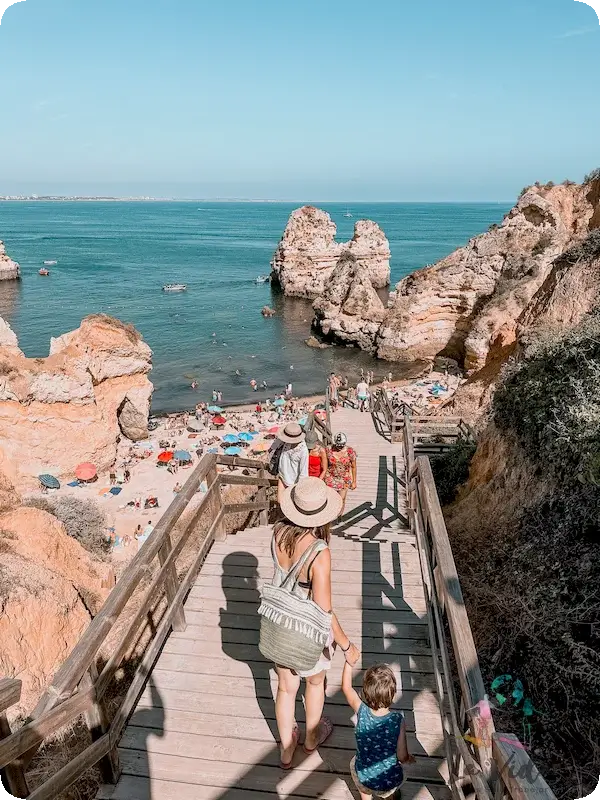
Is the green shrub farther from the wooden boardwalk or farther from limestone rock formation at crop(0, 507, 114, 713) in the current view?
limestone rock formation at crop(0, 507, 114, 713)

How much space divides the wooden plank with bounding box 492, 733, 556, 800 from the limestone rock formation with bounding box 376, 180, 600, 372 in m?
29.0

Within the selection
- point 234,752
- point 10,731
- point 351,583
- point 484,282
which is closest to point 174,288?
point 484,282

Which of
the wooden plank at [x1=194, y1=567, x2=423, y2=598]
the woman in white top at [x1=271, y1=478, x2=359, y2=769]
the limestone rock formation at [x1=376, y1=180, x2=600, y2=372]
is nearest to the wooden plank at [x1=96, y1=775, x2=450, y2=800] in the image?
the woman in white top at [x1=271, y1=478, x2=359, y2=769]

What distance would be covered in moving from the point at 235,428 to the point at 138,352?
6.19 metres

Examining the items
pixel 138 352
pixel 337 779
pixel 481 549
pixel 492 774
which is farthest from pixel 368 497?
pixel 138 352

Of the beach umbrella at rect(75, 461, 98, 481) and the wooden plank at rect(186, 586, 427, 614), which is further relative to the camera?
the beach umbrella at rect(75, 461, 98, 481)

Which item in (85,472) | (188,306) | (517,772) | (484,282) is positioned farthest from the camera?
(188,306)

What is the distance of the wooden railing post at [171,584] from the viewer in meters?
4.39

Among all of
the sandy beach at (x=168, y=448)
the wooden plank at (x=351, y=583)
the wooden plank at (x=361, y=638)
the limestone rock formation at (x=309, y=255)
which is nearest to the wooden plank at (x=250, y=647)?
the wooden plank at (x=361, y=638)

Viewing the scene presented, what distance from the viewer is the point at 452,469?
1195 cm

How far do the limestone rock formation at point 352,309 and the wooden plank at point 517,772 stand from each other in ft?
126

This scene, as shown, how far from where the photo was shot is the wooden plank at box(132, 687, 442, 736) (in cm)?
370

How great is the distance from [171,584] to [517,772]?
3.09 m

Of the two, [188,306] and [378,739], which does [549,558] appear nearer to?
[378,739]
